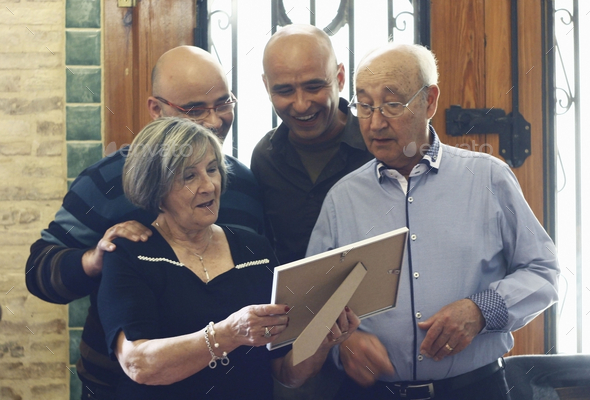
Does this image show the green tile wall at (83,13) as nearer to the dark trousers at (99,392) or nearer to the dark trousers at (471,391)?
the dark trousers at (99,392)

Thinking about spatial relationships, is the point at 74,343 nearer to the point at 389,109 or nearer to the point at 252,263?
the point at 252,263

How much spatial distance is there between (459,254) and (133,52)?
4.66 feet

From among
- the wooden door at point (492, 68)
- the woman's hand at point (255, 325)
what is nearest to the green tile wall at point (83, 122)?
the woman's hand at point (255, 325)

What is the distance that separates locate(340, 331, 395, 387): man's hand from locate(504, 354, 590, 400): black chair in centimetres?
56

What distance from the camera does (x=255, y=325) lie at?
1.30 m

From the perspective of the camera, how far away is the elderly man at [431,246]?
5.25 feet

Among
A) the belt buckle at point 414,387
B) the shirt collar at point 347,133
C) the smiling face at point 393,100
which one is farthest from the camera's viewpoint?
the shirt collar at point 347,133

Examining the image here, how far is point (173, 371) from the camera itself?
1.37 metres

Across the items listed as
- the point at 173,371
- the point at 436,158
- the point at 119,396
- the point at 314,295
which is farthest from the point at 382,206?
the point at 119,396

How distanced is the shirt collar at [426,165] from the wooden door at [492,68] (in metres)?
0.62

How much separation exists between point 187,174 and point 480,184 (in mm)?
828

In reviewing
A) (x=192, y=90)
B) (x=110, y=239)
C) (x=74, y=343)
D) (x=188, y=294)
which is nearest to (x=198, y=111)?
(x=192, y=90)

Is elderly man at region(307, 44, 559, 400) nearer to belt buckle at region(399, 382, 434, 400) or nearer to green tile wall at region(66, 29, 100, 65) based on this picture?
belt buckle at region(399, 382, 434, 400)

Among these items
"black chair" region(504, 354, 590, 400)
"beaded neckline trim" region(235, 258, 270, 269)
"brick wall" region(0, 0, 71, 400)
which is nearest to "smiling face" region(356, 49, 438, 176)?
"beaded neckline trim" region(235, 258, 270, 269)
